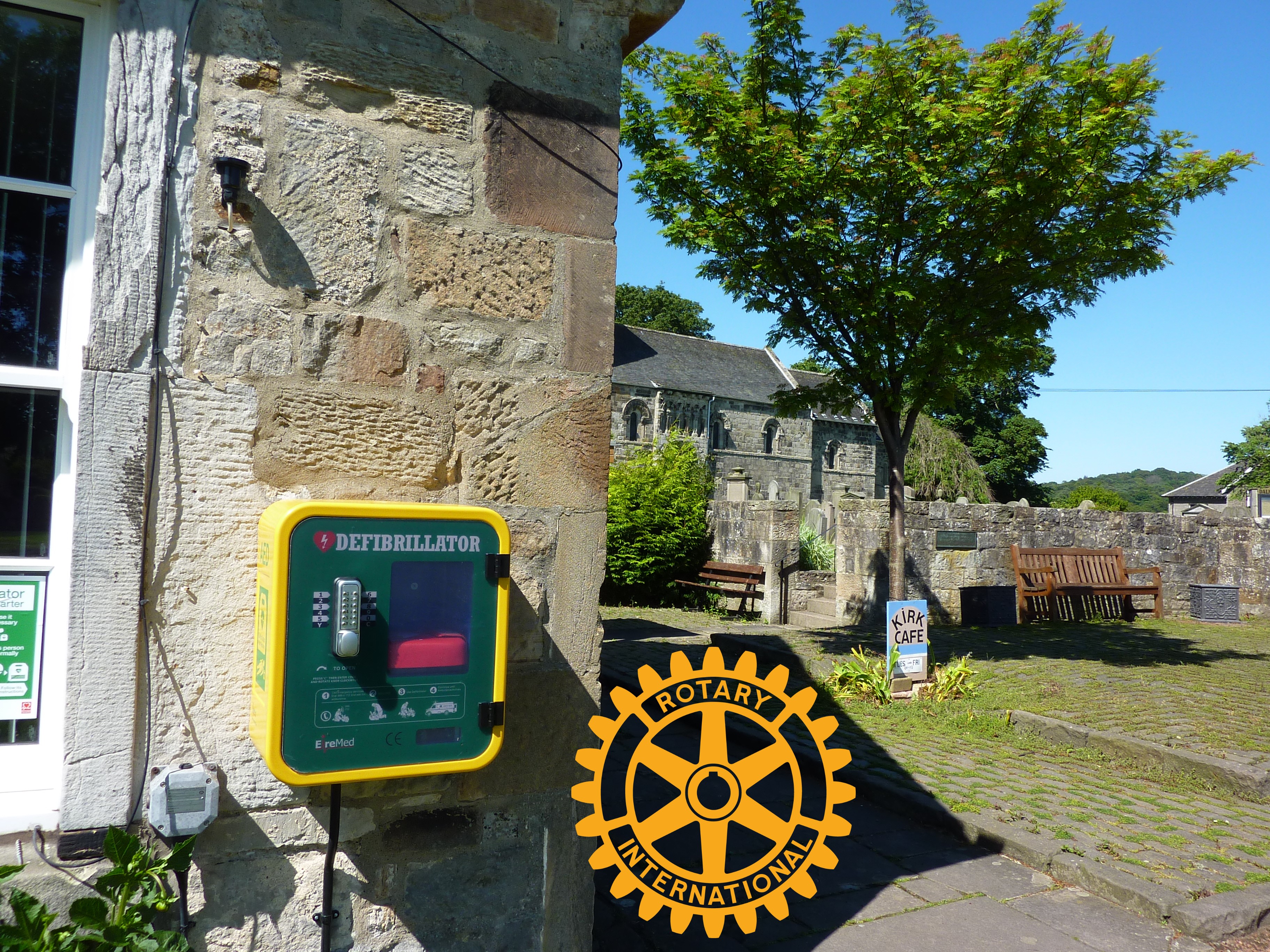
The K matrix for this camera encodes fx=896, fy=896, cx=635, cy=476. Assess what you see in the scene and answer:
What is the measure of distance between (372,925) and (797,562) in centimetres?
1295

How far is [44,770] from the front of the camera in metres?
2.12

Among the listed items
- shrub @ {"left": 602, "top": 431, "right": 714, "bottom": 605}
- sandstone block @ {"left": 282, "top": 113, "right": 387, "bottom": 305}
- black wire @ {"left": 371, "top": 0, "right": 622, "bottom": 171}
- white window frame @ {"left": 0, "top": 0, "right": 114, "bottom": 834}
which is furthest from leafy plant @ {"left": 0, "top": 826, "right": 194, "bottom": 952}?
shrub @ {"left": 602, "top": 431, "right": 714, "bottom": 605}

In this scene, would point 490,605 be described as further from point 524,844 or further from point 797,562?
point 797,562

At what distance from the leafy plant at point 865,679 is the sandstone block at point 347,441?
20.7 ft

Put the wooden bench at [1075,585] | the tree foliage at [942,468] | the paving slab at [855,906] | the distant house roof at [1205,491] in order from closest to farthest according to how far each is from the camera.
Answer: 1. the paving slab at [855,906]
2. the wooden bench at [1075,585]
3. the tree foliage at [942,468]
4. the distant house roof at [1205,491]

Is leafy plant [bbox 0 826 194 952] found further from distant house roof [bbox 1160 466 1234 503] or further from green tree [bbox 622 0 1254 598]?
distant house roof [bbox 1160 466 1234 503]

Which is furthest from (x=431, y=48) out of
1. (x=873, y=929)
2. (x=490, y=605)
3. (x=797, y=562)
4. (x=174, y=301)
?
(x=797, y=562)

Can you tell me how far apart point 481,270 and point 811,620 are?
11996 mm

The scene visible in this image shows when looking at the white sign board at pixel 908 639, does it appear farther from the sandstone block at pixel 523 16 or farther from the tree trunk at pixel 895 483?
the sandstone block at pixel 523 16

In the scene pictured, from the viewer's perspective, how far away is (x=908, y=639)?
8.02 metres

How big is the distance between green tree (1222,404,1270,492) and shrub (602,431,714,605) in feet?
140

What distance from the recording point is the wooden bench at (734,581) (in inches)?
568

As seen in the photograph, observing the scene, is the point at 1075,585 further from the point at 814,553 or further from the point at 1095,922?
the point at 1095,922

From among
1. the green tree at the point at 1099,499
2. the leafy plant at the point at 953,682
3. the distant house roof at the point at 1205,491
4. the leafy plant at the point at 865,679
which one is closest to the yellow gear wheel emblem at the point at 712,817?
the leafy plant at the point at 865,679
